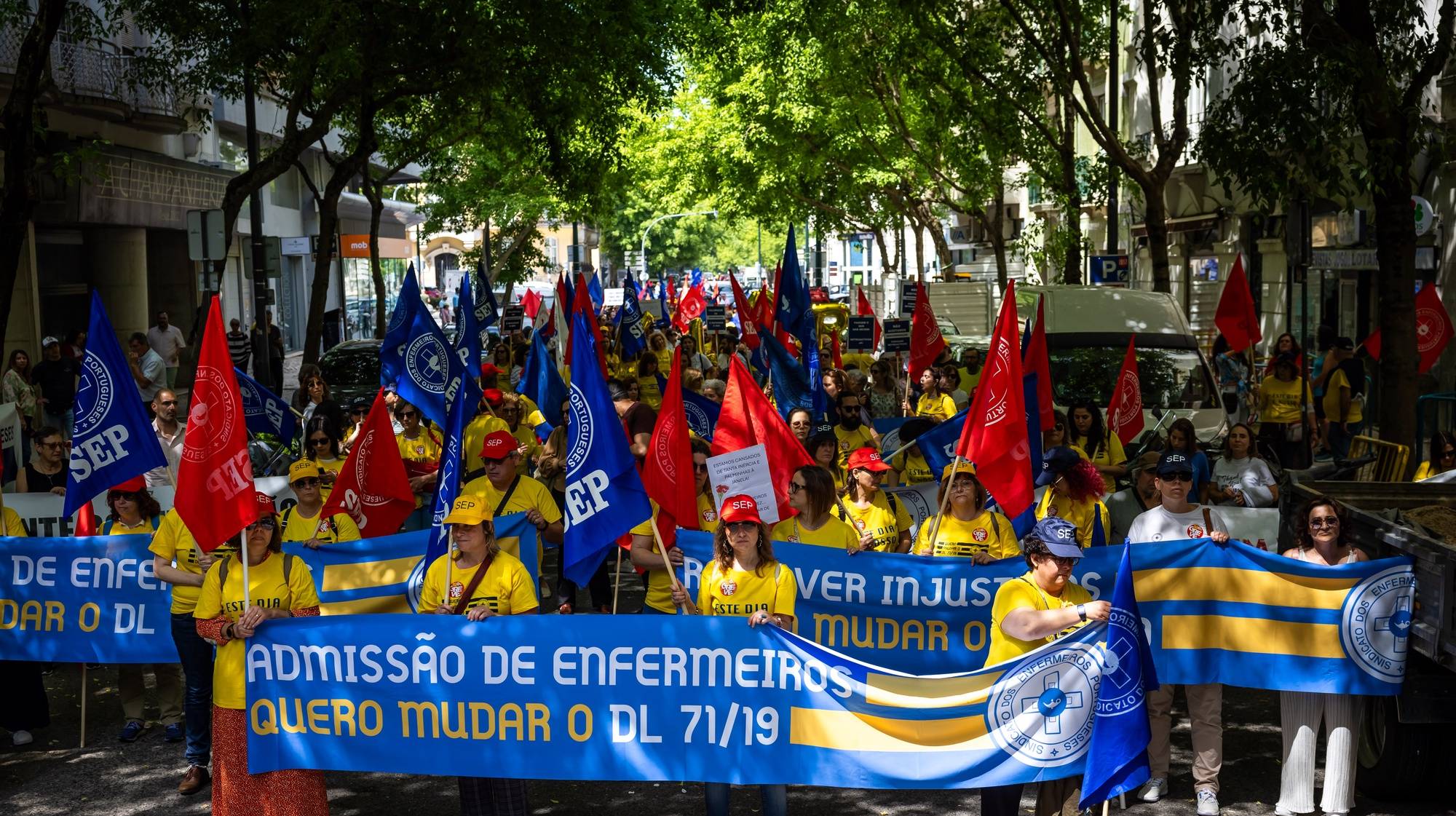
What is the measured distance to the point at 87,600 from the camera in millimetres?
9555

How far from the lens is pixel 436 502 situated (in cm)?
836

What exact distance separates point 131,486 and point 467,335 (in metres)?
4.68

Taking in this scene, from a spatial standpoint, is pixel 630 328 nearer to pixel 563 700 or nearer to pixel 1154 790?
pixel 1154 790

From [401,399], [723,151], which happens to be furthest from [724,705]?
[723,151]

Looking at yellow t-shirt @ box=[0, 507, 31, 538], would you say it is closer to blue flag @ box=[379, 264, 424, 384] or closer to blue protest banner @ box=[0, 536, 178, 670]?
blue protest banner @ box=[0, 536, 178, 670]

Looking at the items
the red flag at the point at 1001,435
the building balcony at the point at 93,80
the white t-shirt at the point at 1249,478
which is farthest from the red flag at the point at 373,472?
the building balcony at the point at 93,80

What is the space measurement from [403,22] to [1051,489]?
42.8 feet

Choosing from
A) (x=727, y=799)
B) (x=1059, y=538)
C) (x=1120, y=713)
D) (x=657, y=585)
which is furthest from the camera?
(x=657, y=585)

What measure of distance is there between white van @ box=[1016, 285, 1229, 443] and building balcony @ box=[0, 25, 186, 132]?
13733mm

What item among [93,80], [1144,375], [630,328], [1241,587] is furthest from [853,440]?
[93,80]

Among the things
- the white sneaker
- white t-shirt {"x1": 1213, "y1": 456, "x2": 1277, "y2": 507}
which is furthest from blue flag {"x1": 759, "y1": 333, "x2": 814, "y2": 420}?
the white sneaker

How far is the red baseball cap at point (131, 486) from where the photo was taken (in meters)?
9.58

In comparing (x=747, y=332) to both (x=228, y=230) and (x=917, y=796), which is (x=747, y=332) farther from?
(x=917, y=796)

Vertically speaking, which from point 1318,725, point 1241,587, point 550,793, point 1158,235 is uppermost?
point 1158,235
